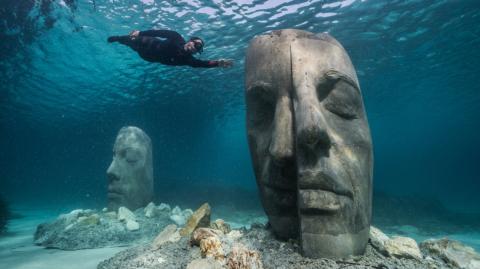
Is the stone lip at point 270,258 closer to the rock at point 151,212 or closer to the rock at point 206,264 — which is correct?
the rock at point 206,264

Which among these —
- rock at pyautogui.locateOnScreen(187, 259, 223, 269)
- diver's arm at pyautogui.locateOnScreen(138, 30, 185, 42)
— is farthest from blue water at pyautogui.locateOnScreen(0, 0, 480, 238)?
rock at pyautogui.locateOnScreen(187, 259, 223, 269)

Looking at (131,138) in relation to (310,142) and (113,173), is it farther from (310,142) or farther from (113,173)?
(310,142)

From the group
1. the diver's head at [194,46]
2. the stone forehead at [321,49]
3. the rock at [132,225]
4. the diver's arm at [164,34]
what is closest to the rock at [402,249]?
the stone forehead at [321,49]

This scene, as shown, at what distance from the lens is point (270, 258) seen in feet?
9.49

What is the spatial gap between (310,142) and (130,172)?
8161mm

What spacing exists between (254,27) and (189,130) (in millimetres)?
20169

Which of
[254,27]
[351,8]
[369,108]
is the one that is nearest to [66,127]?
[254,27]

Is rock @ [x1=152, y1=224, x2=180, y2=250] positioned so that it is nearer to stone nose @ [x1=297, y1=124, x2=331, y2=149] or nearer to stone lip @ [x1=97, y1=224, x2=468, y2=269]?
stone lip @ [x1=97, y1=224, x2=468, y2=269]

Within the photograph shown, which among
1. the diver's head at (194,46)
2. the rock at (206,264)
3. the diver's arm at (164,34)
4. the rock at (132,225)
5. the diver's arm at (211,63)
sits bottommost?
the rock at (132,225)

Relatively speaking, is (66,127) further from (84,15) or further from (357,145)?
(357,145)

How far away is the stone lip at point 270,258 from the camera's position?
270 centimetres

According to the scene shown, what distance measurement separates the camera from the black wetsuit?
272 inches

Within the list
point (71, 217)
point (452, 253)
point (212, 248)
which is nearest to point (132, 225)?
point (71, 217)

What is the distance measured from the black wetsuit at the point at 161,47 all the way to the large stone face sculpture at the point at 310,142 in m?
3.41
